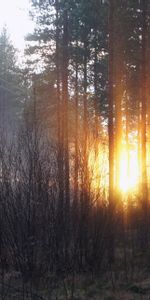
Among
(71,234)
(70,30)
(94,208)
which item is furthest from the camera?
(70,30)

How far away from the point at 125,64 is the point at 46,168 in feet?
44.1

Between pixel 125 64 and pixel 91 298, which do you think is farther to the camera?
pixel 125 64

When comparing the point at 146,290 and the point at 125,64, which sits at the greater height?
the point at 125,64

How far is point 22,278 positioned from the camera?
31.2ft

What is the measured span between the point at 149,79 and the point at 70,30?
6.45m

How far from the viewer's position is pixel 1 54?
191 ft

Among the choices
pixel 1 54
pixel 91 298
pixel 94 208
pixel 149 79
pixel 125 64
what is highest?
pixel 1 54

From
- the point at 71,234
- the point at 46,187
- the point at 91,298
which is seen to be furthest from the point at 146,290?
the point at 46,187

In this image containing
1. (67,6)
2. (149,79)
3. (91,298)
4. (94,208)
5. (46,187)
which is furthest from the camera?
(67,6)

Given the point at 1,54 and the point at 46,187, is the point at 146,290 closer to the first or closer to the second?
the point at 46,187

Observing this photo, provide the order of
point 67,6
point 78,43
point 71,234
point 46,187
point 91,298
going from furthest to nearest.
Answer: point 78,43 → point 67,6 → point 71,234 → point 46,187 → point 91,298

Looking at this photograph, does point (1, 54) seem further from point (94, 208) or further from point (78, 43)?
point (94, 208)

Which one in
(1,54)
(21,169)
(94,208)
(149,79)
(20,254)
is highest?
(1,54)

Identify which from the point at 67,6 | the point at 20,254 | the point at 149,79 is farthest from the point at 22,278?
the point at 67,6
